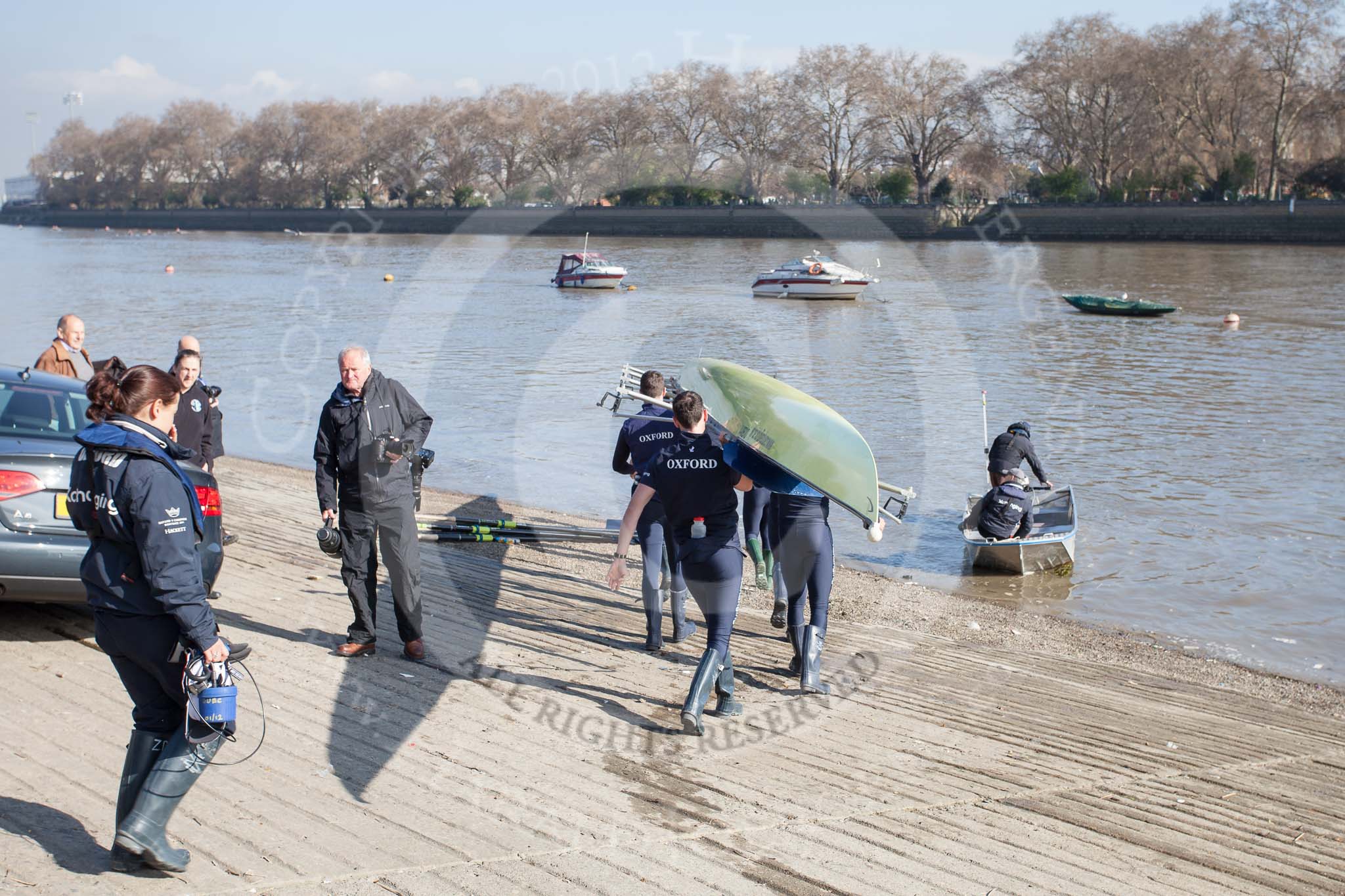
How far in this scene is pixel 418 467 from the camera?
23.6ft

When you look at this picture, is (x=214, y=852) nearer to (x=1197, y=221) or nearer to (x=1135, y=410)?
(x=1135, y=410)

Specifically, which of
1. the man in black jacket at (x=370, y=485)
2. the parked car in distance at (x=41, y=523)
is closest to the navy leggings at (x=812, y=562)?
the man in black jacket at (x=370, y=485)

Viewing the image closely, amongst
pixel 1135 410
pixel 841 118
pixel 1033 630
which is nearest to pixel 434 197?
pixel 841 118

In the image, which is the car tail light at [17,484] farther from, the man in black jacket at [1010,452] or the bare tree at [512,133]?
the bare tree at [512,133]

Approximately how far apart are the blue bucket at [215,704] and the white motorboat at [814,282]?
46310 millimetres

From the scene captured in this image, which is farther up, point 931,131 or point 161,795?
point 931,131

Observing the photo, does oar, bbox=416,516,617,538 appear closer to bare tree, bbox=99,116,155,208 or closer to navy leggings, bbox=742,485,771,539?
navy leggings, bbox=742,485,771,539

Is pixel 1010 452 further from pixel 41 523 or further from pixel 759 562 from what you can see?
pixel 41 523

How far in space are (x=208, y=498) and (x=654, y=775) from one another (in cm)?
300

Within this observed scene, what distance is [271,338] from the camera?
3612 centimetres

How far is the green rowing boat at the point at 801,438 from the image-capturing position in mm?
6297

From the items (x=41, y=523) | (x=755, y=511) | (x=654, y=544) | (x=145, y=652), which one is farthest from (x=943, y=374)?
(x=145, y=652)

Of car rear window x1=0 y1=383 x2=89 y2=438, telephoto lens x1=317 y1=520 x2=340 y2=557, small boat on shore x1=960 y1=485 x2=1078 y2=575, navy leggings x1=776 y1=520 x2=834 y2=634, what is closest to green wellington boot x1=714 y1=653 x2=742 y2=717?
navy leggings x1=776 y1=520 x2=834 y2=634

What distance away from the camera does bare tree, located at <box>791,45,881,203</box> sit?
92000 mm
